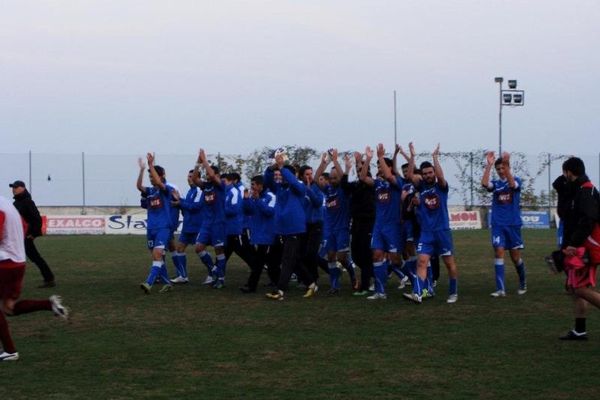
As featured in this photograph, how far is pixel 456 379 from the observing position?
335 inches

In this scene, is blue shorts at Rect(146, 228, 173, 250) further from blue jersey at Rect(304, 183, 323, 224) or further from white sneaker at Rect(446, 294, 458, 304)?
white sneaker at Rect(446, 294, 458, 304)

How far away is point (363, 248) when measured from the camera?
50.0 feet

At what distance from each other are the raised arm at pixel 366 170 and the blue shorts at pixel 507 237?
2.00 metres

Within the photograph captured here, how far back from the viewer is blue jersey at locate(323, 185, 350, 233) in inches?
609

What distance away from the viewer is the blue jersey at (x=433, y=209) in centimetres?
1362

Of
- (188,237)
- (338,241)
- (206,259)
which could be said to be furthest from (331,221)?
(188,237)

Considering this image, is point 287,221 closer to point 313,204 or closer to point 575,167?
point 313,204

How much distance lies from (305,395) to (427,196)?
6286 millimetres

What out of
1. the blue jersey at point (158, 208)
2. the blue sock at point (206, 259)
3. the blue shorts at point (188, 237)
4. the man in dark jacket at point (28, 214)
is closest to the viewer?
the blue jersey at point (158, 208)

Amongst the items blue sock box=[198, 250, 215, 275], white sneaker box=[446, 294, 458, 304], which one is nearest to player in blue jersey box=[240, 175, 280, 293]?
blue sock box=[198, 250, 215, 275]

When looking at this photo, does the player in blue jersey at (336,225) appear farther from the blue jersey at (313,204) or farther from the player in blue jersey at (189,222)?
the player in blue jersey at (189,222)

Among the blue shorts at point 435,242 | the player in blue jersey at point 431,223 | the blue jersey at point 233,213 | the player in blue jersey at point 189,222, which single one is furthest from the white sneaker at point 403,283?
the player in blue jersey at point 189,222

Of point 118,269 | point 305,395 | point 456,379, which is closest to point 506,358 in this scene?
point 456,379

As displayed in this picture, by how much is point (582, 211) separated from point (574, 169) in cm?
55
